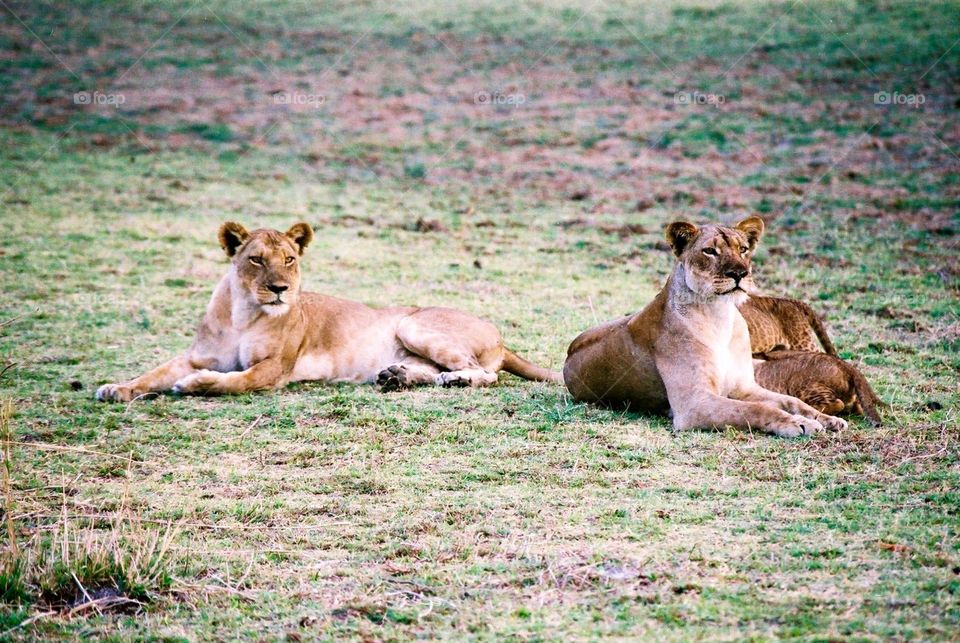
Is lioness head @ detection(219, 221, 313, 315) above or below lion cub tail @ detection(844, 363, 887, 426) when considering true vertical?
above

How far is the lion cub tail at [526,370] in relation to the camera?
7.82 metres

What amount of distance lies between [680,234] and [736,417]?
1.12m

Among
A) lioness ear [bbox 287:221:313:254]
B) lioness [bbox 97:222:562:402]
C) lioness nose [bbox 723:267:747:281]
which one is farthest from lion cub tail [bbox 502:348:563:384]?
lioness nose [bbox 723:267:747:281]

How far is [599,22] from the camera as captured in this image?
23188 millimetres

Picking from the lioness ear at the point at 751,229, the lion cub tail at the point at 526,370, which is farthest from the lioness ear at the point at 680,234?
the lion cub tail at the point at 526,370

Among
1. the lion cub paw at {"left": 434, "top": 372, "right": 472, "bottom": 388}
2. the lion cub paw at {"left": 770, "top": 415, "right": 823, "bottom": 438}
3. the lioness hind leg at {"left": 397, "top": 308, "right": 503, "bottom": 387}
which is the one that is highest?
the lioness hind leg at {"left": 397, "top": 308, "right": 503, "bottom": 387}

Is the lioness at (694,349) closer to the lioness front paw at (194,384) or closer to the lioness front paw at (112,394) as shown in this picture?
the lioness front paw at (194,384)

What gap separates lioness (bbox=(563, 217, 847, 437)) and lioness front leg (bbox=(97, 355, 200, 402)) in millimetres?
2421

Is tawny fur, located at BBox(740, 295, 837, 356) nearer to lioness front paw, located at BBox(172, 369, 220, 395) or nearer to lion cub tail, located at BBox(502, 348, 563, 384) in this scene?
lion cub tail, located at BBox(502, 348, 563, 384)

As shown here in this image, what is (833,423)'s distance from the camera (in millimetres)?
6176

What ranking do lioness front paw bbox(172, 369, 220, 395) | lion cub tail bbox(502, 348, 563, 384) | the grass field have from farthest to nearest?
lion cub tail bbox(502, 348, 563, 384) → lioness front paw bbox(172, 369, 220, 395) → the grass field

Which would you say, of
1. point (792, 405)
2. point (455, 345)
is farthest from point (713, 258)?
point (455, 345)

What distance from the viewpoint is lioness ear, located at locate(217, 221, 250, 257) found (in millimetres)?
7707

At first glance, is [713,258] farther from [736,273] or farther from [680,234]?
[680,234]
